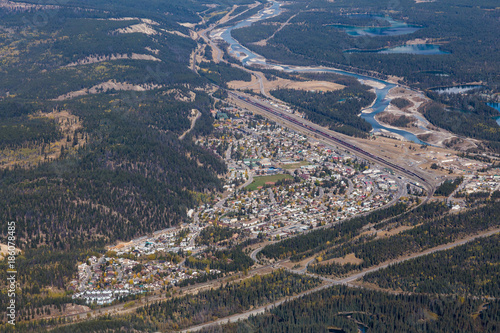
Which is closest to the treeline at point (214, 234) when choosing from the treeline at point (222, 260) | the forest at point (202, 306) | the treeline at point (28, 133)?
the treeline at point (222, 260)

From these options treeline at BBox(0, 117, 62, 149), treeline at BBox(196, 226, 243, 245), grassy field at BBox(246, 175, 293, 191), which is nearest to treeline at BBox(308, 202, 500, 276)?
treeline at BBox(196, 226, 243, 245)

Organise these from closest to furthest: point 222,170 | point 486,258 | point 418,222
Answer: point 486,258, point 418,222, point 222,170

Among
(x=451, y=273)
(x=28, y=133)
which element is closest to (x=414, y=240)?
(x=451, y=273)

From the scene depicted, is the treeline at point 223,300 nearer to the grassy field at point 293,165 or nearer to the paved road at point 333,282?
the paved road at point 333,282

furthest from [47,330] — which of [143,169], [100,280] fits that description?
[143,169]

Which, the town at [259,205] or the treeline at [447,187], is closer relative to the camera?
the town at [259,205]

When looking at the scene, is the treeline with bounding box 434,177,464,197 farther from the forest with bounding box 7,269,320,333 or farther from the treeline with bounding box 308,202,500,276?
the forest with bounding box 7,269,320,333

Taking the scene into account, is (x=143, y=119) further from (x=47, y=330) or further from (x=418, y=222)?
(x=47, y=330)
